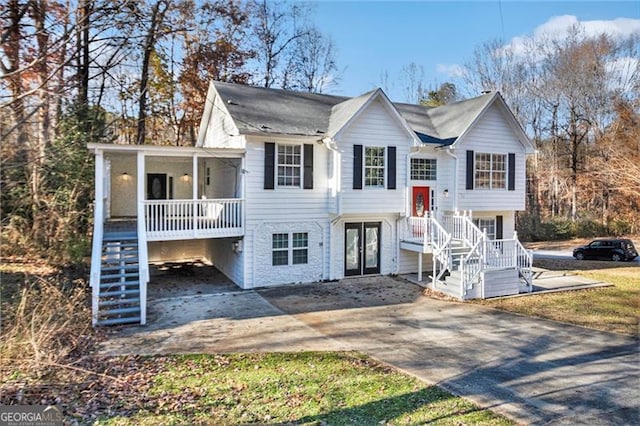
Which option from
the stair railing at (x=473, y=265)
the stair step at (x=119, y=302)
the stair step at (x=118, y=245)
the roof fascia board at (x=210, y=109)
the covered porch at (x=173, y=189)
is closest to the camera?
the stair step at (x=119, y=302)

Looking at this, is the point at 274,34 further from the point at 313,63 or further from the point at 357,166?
the point at 357,166

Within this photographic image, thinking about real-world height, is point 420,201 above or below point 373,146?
below

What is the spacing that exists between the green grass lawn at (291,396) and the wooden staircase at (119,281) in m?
2.91

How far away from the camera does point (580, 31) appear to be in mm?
34656

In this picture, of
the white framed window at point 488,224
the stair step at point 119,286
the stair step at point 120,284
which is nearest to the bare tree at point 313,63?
the white framed window at point 488,224

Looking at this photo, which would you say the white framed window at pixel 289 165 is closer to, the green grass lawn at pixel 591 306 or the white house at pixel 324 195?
the white house at pixel 324 195

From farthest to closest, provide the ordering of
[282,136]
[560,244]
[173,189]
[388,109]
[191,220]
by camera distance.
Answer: [560,244] < [173,189] < [388,109] < [282,136] < [191,220]

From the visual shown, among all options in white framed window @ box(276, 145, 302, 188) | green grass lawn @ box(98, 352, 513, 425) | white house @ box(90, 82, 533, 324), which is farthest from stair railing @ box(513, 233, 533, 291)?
green grass lawn @ box(98, 352, 513, 425)

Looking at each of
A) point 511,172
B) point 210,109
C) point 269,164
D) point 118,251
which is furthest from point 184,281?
point 511,172

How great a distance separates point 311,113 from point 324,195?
144 inches

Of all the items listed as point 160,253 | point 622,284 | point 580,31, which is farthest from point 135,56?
point 580,31

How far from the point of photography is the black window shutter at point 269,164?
1392 cm

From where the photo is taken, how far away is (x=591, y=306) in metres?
12.2

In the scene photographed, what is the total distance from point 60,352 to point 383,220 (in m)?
11.3
